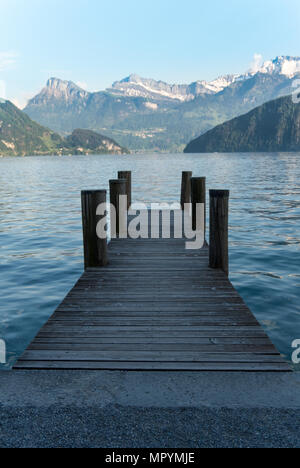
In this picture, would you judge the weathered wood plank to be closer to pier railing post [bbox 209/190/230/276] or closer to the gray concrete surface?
the gray concrete surface

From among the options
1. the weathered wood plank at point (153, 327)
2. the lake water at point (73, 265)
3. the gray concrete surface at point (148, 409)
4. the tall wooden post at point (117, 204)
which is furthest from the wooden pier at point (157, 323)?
the tall wooden post at point (117, 204)

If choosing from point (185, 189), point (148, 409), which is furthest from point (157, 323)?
point (185, 189)

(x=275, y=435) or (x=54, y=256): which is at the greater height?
(x=275, y=435)

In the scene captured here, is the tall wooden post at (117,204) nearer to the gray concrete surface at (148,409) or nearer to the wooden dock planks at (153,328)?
the wooden dock planks at (153,328)

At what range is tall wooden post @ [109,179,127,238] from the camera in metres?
8.84

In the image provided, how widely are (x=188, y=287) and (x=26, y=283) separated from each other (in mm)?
4496

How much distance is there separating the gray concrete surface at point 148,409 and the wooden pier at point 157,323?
24cm

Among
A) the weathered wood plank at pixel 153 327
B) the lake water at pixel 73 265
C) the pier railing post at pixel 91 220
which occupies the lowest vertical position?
the lake water at pixel 73 265

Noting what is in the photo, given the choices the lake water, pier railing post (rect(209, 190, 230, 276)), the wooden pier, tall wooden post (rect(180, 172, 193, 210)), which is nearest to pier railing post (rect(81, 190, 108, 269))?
the wooden pier

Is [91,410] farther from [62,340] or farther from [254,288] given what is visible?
[254,288]

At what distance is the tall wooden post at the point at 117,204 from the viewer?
8844mm

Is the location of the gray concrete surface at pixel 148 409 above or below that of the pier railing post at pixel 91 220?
below

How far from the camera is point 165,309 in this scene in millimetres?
4945
